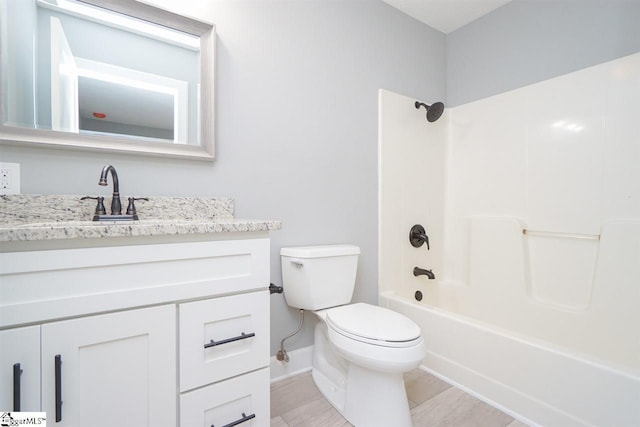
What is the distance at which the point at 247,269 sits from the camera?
96 centimetres

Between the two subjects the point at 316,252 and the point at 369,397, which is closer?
the point at 369,397

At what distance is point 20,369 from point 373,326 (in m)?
1.06

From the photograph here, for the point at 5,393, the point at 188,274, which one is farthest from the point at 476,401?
the point at 5,393

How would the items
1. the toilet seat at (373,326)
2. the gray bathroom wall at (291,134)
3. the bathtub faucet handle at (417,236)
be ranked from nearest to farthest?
the toilet seat at (373,326) → the gray bathroom wall at (291,134) → the bathtub faucet handle at (417,236)

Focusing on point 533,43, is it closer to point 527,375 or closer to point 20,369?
point 527,375

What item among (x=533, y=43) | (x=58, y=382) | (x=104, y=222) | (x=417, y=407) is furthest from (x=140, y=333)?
(x=533, y=43)

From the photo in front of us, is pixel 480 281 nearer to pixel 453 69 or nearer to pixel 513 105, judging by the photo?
pixel 513 105

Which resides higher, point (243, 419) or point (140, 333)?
point (140, 333)

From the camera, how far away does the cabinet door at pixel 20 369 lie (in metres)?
0.65

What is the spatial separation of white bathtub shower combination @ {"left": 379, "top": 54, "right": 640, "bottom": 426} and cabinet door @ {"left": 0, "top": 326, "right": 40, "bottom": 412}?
162cm

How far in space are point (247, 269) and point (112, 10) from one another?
1.17m

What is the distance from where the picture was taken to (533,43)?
186 centimetres

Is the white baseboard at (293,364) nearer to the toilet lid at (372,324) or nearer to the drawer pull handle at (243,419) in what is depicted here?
the toilet lid at (372,324)

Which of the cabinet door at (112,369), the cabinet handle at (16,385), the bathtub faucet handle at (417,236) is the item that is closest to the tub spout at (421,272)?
the bathtub faucet handle at (417,236)
